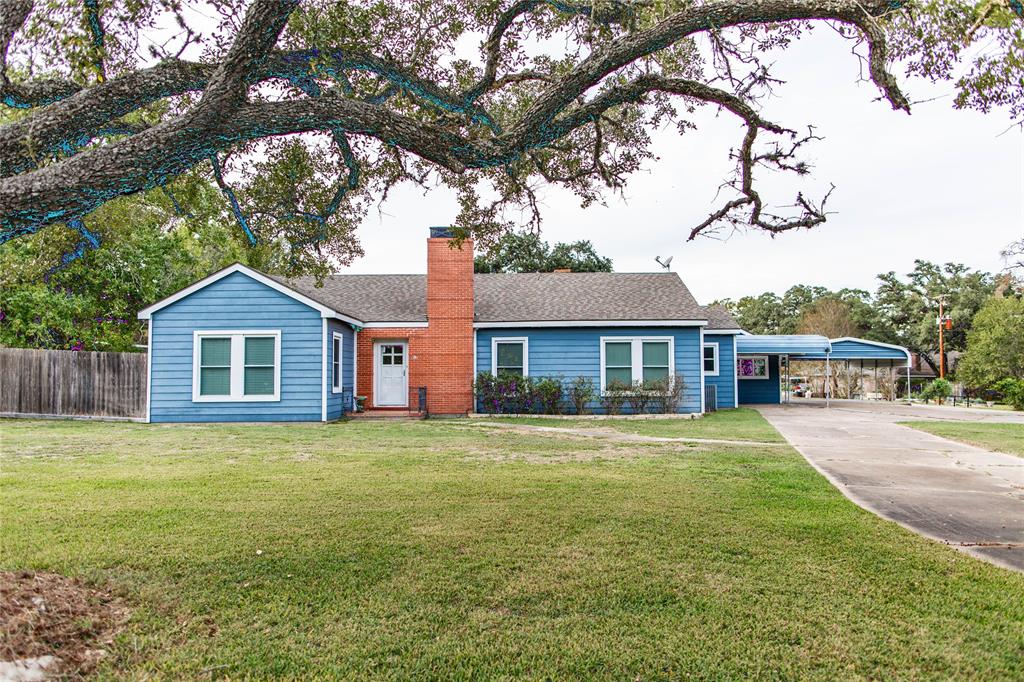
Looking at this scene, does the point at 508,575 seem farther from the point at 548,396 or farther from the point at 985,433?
the point at 985,433

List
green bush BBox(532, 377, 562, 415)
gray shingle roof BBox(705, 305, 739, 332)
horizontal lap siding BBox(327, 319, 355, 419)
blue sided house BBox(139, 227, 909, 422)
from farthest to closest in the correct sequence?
1. gray shingle roof BBox(705, 305, 739, 332)
2. green bush BBox(532, 377, 562, 415)
3. horizontal lap siding BBox(327, 319, 355, 419)
4. blue sided house BBox(139, 227, 909, 422)

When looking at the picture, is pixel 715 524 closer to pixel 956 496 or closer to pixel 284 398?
pixel 956 496

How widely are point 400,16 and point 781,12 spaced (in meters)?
4.46

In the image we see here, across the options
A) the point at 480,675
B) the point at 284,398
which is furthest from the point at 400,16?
the point at 284,398

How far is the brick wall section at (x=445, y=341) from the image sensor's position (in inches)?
703

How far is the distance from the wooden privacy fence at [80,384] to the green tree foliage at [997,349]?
34.5 m

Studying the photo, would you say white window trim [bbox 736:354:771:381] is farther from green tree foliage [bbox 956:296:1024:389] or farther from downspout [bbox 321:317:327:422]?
downspout [bbox 321:317:327:422]

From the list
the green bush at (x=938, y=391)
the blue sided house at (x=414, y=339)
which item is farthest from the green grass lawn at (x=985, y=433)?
the green bush at (x=938, y=391)

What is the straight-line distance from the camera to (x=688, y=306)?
18469 millimetres

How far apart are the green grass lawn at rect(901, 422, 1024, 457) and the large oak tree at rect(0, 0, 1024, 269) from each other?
8.19m

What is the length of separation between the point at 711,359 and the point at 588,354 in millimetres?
6165

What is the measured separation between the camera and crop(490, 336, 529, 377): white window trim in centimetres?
1794

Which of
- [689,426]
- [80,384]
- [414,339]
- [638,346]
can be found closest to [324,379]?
[414,339]

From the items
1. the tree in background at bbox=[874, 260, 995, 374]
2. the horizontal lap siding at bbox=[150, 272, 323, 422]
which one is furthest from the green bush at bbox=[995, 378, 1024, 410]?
the horizontal lap siding at bbox=[150, 272, 323, 422]
